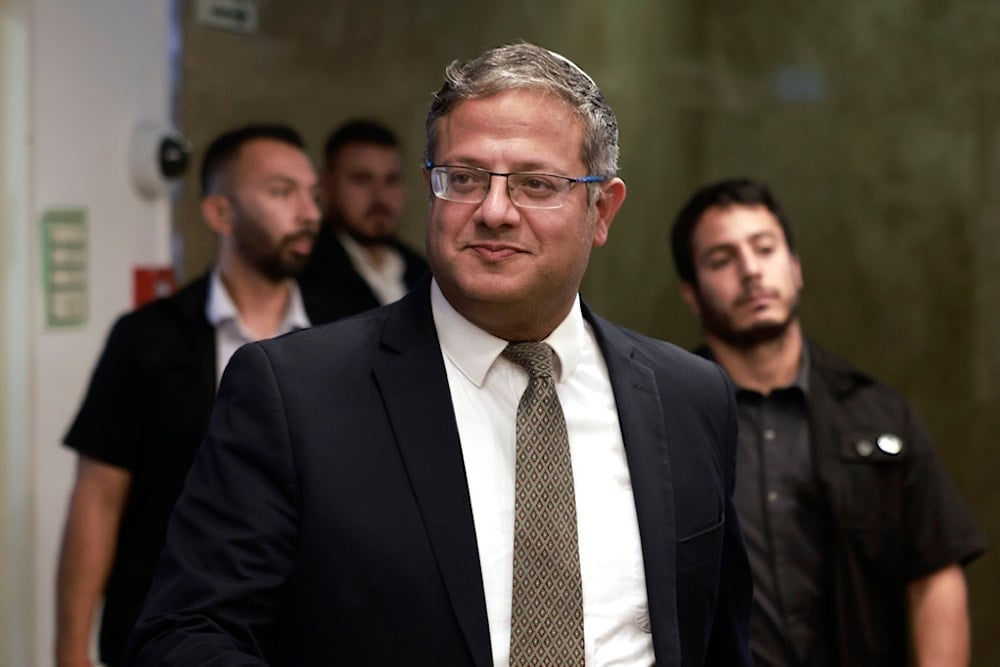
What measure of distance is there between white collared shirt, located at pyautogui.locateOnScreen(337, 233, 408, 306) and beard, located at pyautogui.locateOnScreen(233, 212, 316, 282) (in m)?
0.68

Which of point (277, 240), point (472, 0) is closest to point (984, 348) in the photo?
point (472, 0)

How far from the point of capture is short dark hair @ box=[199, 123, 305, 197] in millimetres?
3059

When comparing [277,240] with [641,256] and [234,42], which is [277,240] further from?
[641,256]

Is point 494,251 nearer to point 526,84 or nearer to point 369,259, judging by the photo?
point 526,84

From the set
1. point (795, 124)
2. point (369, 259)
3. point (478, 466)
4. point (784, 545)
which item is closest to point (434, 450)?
point (478, 466)

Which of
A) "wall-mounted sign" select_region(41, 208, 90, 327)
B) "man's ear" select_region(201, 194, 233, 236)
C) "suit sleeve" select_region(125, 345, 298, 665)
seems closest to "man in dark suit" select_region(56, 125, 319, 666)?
"man's ear" select_region(201, 194, 233, 236)

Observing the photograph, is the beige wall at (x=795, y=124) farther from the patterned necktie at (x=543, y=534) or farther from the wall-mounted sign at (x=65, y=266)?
the patterned necktie at (x=543, y=534)

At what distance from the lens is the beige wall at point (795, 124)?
377 centimetres

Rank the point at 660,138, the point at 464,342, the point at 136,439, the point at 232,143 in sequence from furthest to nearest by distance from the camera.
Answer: the point at 660,138 < the point at 232,143 < the point at 136,439 < the point at 464,342

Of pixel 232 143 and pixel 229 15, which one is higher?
pixel 229 15

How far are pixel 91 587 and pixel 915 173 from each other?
2.60 metres

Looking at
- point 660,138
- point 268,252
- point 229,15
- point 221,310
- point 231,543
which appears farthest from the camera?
point 660,138

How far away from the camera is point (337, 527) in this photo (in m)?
1.47

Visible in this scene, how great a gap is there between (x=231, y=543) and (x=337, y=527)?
0.39 feet
